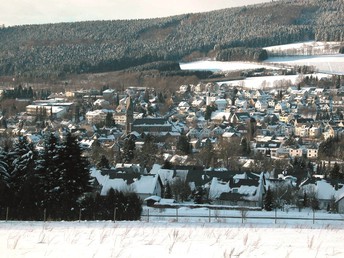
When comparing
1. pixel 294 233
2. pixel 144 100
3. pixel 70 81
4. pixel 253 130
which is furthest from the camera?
pixel 70 81

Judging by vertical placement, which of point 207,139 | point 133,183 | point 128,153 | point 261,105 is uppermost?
point 261,105

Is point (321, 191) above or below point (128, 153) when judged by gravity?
below

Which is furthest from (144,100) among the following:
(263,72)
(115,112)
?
(263,72)

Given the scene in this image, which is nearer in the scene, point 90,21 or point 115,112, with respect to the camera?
point 115,112

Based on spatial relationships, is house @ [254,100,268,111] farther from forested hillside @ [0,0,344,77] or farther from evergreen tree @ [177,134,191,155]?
forested hillside @ [0,0,344,77]

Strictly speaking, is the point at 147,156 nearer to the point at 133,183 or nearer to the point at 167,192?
the point at 133,183

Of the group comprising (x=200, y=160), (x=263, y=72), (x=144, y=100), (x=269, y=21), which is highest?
Result: (x=269, y=21)

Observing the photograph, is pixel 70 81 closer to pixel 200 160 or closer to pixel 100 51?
pixel 100 51

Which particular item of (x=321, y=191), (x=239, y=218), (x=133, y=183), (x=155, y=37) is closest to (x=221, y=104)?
(x=321, y=191)
